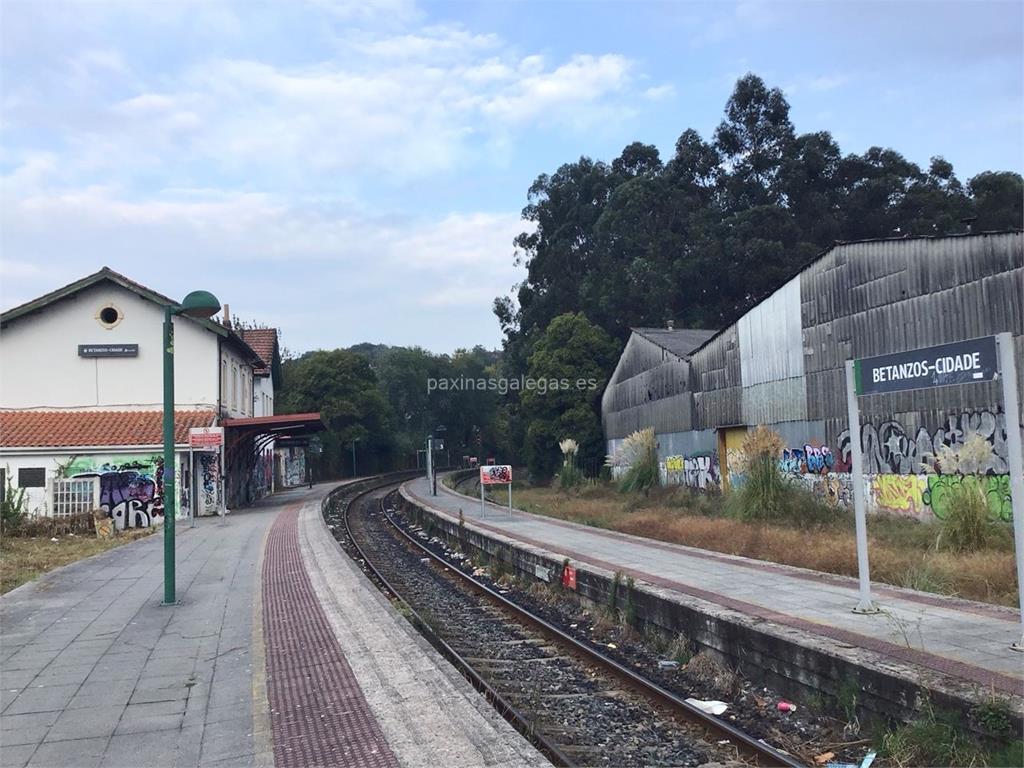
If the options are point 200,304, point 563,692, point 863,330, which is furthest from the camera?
point 863,330

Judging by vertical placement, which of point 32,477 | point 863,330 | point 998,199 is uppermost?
point 998,199

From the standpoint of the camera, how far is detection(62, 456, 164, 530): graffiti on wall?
76.6 ft

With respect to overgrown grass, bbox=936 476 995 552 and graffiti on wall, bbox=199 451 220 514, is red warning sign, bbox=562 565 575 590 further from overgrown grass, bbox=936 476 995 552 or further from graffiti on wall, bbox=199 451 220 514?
graffiti on wall, bbox=199 451 220 514

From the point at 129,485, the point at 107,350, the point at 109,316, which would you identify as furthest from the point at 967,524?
the point at 109,316

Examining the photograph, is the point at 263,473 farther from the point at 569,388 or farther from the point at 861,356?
the point at 861,356

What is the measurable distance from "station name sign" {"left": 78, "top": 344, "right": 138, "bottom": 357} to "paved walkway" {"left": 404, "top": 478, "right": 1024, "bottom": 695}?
1770cm

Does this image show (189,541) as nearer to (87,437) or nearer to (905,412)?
(87,437)

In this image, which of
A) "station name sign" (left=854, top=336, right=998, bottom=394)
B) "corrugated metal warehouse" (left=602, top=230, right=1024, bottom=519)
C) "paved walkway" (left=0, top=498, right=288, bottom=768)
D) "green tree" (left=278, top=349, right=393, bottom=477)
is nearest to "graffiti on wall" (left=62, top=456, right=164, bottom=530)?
"paved walkway" (left=0, top=498, right=288, bottom=768)

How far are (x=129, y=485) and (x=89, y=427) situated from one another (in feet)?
8.61

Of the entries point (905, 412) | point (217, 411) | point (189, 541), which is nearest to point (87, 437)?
point (217, 411)

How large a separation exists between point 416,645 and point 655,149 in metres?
52.3

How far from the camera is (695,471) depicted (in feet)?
87.1

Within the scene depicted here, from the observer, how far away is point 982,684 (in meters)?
5.46

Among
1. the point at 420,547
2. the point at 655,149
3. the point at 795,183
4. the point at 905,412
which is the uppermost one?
the point at 655,149
